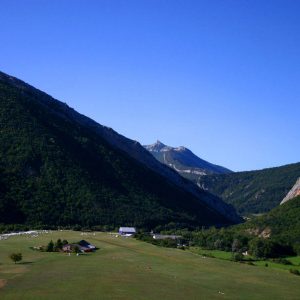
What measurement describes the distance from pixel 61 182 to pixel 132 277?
311 feet

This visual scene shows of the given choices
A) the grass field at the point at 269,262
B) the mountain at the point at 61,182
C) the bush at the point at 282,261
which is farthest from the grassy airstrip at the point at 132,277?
the mountain at the point at 61,182

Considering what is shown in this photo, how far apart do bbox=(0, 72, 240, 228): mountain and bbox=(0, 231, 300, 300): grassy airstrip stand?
45.0 meters

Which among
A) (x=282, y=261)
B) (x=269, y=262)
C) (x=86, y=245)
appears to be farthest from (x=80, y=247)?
(x=282, y=261)

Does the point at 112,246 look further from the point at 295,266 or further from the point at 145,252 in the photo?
the point at 295,266

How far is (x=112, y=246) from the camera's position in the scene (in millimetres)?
98688

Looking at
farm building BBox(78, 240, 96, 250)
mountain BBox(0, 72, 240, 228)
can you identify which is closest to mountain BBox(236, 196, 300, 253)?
mountain BBox(0, 72, 240, 228)

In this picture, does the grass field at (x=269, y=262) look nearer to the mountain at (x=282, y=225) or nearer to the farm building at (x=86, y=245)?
the mountain at (x=282, y=225)

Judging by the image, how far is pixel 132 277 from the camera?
218 feet

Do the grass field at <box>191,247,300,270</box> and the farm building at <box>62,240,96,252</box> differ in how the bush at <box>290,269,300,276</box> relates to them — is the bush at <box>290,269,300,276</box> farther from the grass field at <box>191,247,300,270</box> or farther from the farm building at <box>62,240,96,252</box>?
the farm building at <box>62,240,96,252</box>

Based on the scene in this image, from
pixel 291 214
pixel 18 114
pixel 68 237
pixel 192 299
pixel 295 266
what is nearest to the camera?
pixel 192 299

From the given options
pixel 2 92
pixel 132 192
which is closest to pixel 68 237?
pixel 132 192

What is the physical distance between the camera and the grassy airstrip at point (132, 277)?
56.3 m

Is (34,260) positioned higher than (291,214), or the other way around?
(291,214)

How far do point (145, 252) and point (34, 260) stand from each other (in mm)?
23687
